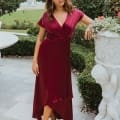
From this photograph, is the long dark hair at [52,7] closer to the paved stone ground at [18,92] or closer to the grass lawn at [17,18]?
the paved stone ground at [18,92]

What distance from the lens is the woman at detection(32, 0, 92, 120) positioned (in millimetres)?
4023

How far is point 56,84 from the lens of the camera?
13.7 feet

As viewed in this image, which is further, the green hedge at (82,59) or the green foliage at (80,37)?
the green foliage at (80,37)

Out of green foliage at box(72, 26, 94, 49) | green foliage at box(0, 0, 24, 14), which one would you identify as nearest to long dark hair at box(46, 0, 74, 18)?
green foliage at box(72, 26, 94, 49)

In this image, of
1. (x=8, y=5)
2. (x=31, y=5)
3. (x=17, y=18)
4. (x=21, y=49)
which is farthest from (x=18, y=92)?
(x=31, y=5)

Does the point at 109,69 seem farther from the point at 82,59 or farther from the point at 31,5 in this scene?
the point at 31,5

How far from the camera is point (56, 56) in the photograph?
13.5ft

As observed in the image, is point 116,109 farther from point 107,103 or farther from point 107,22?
point 107,22

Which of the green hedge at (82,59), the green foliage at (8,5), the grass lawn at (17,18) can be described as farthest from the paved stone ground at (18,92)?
the green foliage at (8,5)

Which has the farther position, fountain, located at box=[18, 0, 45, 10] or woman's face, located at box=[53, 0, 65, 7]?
fountain, located at box=[18, 0, 45, 10]

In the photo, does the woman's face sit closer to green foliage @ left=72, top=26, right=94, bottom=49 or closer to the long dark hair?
the long dark hair

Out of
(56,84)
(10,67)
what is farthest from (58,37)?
(10,67)

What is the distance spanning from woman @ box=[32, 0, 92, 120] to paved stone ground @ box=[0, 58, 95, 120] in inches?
35.0

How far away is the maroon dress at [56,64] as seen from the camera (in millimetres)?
4027
